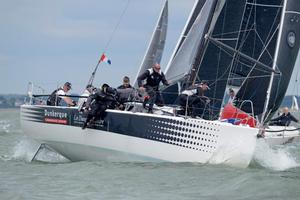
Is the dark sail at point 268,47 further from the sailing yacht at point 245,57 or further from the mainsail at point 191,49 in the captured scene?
the mainsail at point 191,49

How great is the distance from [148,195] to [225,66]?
659 cm

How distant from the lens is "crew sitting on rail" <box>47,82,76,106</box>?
16.1m

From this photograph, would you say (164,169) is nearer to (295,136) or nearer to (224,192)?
(224,192)

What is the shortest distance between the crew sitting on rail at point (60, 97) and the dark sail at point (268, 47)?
4434mm

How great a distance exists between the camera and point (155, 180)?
40.9ft

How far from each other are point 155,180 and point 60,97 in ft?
14.8

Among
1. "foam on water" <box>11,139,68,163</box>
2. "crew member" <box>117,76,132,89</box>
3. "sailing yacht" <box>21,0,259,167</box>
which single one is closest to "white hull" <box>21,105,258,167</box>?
"sailing yacht" <box>21,0,259,167</box>

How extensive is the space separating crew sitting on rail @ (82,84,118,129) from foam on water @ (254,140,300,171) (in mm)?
2897

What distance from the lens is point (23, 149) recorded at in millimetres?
18203

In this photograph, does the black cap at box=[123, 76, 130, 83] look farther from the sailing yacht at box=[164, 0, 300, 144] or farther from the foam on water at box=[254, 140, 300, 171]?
the foam on water at box=[254, 140, 300, 171]

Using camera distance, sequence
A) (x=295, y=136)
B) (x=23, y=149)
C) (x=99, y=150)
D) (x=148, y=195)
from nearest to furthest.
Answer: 1. (x=148, y=195)
2. (x=99, y=150)
3. (x=23, y=149)
4. (x=295, y=136)

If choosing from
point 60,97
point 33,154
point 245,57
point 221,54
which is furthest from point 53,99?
point 245,57

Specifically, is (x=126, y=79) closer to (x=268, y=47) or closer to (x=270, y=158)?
(x=270, y=158)

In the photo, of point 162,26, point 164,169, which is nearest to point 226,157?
point 164,169
